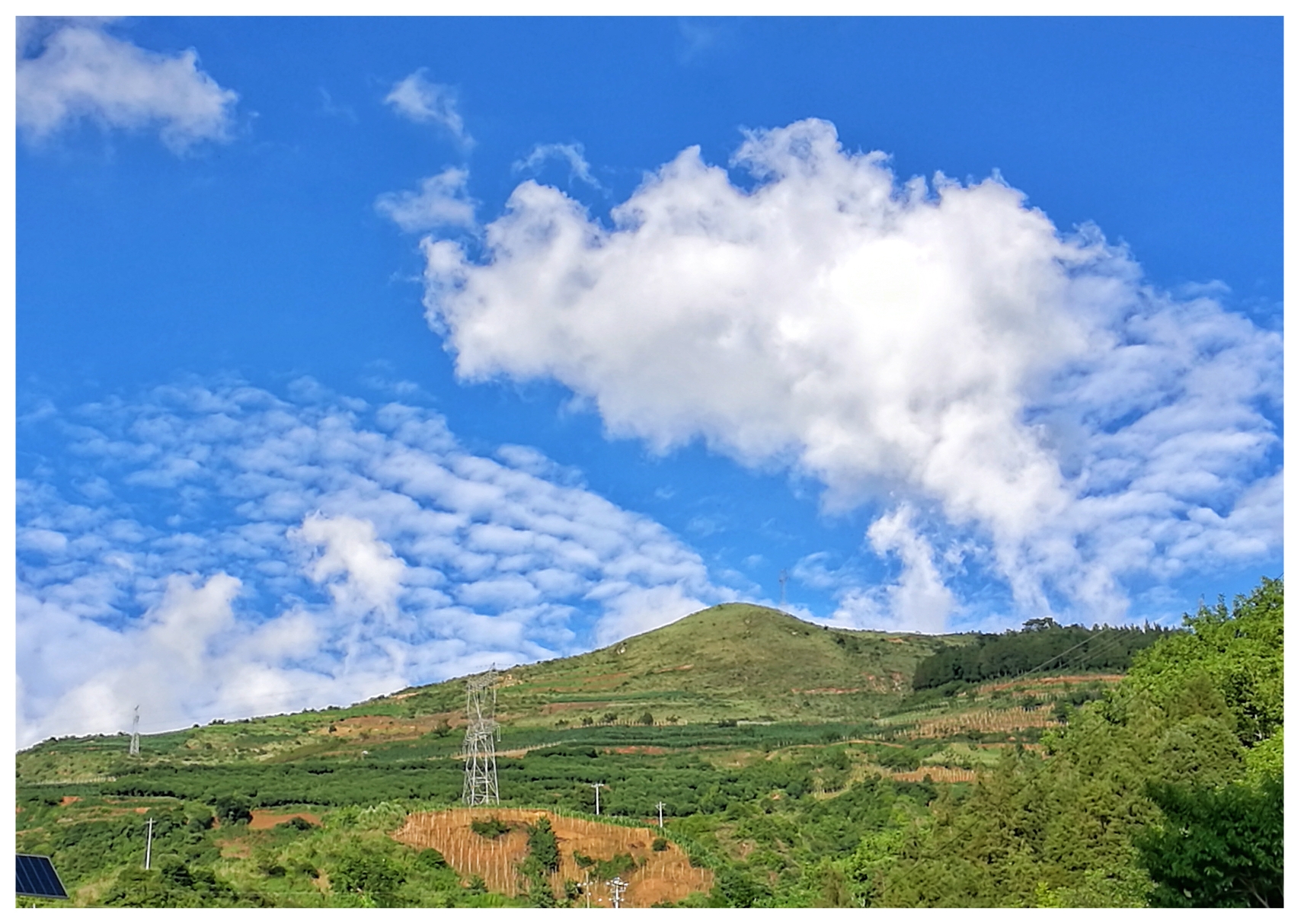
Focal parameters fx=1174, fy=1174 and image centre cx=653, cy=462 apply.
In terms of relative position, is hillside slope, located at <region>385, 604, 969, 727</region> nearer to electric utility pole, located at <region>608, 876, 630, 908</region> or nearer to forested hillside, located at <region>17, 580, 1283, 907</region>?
forested hillside, located at <region>17, 580, 1283, 907</region>

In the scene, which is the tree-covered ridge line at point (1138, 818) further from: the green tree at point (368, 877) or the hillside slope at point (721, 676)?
the hillside slope at point (721, 676)

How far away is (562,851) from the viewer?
53.8m

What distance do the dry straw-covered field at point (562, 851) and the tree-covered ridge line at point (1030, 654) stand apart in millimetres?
59525

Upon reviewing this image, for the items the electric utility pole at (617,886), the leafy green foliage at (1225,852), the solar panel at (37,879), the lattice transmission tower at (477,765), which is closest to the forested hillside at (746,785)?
the leafy green foliage at (1225,852)

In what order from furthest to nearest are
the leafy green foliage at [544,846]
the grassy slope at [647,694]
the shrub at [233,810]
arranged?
the grassy slope at [647,694]
the shrub at [233,810]
the leafy green foliage at [544,846]

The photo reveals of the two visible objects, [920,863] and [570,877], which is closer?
[920,863]

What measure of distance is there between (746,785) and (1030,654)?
4798 cm

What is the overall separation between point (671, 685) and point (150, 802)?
54.8 metres

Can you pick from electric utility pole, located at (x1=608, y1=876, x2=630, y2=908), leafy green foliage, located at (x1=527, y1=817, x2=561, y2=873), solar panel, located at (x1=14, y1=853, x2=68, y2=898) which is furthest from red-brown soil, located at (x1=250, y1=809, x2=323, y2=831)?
solar panel, located at (x1=14, y1=853, x2=68, y2=898)

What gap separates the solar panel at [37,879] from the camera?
73.5 feet

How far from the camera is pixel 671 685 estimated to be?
380 feet

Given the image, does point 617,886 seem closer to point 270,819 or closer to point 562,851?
point 562,851

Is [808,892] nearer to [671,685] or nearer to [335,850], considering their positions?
[335,850]
